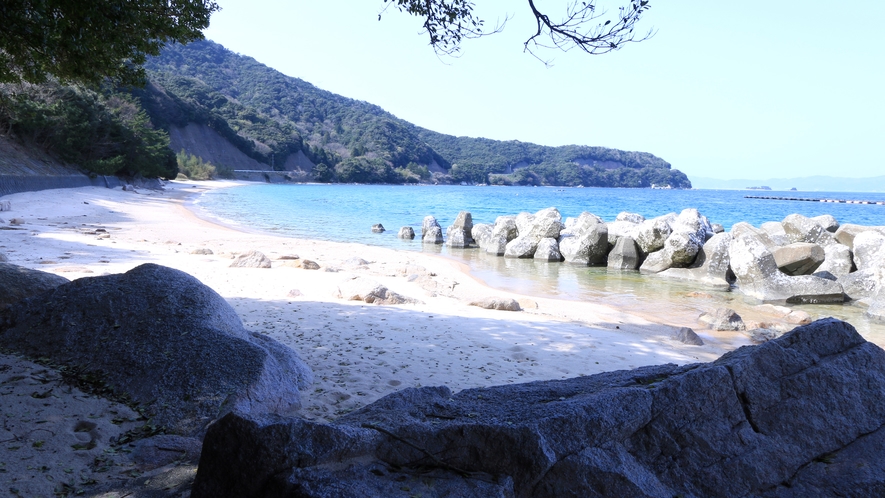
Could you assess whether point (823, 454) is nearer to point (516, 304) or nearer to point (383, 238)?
point (516, 304)

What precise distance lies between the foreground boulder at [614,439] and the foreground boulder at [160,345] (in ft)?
5.00

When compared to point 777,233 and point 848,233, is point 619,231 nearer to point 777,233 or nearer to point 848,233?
point 777,233

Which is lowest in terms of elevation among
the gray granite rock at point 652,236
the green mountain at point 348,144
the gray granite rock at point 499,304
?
the gray granite rock at point 499,304

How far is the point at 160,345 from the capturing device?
4.30 metres

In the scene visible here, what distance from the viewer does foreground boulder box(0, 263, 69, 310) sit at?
16.6ft

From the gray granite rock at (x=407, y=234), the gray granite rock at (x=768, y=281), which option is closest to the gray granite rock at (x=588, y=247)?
the gray granite rock at (x=768, y=281)

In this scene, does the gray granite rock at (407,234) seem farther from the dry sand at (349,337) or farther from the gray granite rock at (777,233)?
the gray granite rock at (777,233)

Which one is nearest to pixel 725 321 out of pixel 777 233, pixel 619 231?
pixel 619 231

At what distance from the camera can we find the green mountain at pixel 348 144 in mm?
114312

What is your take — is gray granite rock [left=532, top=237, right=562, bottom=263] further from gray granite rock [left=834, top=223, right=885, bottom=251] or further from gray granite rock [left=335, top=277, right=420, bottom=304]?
gray granite rock [left=335, top=277, right=420, bottom=304]

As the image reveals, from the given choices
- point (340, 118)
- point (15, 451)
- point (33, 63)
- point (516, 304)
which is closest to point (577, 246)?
point (516, 304)

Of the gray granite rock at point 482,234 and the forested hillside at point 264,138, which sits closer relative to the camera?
the gray granite rock at point 482,234

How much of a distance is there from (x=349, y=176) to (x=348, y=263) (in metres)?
106

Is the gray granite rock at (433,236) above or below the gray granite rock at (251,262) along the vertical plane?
below
